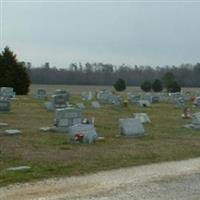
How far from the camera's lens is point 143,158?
493 inches

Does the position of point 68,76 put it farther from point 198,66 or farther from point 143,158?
point 143,158

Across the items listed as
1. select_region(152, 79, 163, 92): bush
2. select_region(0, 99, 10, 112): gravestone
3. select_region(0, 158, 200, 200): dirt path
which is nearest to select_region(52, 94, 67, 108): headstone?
select_region(0, 99, 10, 112): gravestone

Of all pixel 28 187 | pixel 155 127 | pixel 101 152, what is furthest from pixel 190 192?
pixel 155 127

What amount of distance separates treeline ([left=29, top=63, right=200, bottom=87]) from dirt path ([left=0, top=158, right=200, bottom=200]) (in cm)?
8649

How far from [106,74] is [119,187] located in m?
105

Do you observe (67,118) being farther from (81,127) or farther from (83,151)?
(83,151)

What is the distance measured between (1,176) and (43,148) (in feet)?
13.2

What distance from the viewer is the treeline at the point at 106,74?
4065 inches

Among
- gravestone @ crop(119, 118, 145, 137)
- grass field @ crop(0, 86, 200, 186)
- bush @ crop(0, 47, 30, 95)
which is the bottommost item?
grass field @ crop(0, 86, 200, 186)

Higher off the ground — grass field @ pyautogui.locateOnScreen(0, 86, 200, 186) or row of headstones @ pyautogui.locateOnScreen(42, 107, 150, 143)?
row of headstones @ pyautogui.locateOnScreen(42, 107, 150, 143)

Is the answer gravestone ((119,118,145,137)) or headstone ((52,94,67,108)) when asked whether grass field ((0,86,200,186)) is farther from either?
headstone ((52,94,67,108))

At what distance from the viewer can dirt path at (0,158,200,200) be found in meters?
8.42

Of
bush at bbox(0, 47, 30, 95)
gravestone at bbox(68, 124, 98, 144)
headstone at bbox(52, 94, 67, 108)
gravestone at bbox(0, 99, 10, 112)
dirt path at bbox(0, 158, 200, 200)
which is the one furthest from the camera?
bush at bbox(0, 47, 30, 95)

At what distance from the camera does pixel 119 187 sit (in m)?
9.15
